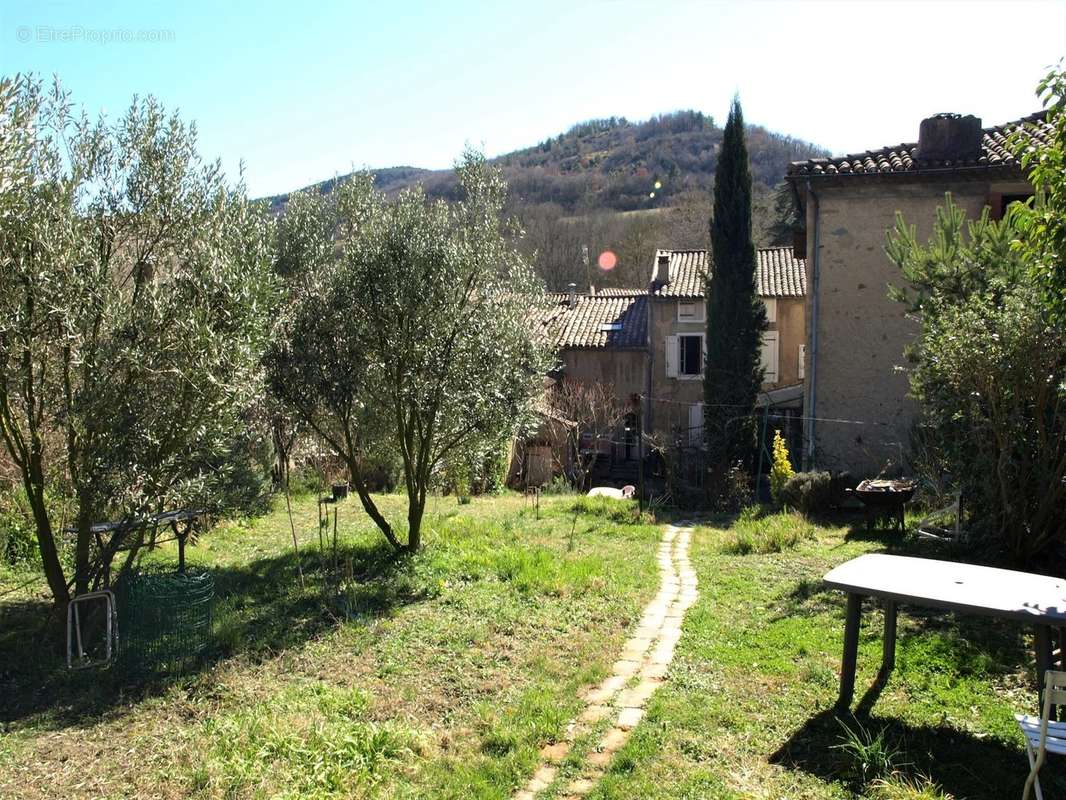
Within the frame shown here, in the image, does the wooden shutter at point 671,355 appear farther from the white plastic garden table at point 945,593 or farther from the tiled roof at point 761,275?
the white plastic garden table at point 945,593

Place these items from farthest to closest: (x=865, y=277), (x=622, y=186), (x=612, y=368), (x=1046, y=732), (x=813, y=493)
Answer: (x=622, y=186), (x=612, y=368), (x=865, y=277), (x=813, y=493), (x=1046, y=732)

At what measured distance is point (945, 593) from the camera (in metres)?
5.00

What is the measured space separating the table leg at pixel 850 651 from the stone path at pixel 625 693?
4.74 feet

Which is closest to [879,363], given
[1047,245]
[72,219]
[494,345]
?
[494,345]

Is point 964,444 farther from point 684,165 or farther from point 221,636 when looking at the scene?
point 684,165

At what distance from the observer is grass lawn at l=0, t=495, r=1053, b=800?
15.6 feet

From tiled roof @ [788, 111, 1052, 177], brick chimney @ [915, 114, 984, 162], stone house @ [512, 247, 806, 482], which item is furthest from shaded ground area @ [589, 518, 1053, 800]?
stone house @ [512, 247, 806, 482]

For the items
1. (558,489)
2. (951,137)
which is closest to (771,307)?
(951,137)

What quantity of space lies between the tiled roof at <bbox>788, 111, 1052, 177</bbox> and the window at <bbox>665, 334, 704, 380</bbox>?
31.0 feet

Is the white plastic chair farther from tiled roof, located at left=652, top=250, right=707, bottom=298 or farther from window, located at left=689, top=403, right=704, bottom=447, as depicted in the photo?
tiled roof, located at left=652, top=250, right=707, bottom=298

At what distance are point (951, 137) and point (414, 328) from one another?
1220cm

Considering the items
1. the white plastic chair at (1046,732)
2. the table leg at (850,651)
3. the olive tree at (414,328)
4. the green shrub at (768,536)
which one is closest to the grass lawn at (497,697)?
the table leg at (850,651)

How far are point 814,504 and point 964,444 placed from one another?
4680 mm

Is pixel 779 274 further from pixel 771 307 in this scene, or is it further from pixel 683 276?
pixel 683 276
